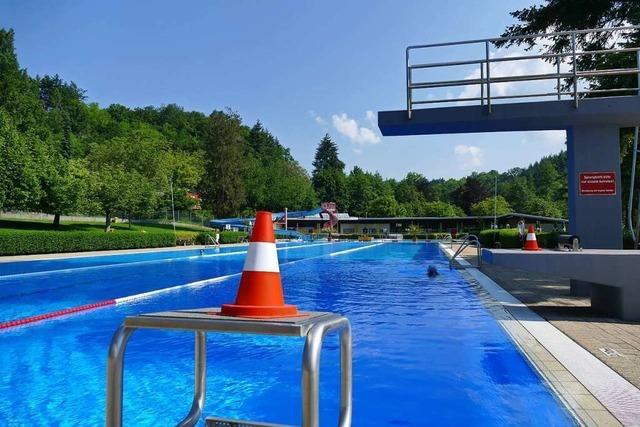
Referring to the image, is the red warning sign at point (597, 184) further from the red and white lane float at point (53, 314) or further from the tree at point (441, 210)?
the tree at point (441, 210)

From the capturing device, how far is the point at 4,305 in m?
11.5

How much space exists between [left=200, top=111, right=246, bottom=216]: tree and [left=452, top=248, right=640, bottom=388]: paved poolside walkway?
61.9 m

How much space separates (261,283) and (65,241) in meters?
28.6

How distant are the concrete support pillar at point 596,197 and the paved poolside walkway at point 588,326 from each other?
4.42ft

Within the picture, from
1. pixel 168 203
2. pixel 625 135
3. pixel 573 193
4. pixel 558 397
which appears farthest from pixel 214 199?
pixel 558 397

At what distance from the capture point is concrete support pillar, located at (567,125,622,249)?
10.2 metres

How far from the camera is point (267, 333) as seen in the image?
2.00m

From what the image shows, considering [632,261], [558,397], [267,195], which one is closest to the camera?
[558,397]

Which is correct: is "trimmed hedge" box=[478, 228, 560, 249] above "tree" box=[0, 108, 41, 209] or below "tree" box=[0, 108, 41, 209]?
below

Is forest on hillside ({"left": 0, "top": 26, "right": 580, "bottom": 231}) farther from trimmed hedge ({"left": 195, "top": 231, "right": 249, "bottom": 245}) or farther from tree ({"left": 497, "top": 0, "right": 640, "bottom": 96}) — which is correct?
tree ({"left": 497, "top": 0, "right": 640, "bottom": 96})

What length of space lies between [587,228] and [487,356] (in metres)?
5.35

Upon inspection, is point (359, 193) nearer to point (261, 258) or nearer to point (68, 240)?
point (68, 240)

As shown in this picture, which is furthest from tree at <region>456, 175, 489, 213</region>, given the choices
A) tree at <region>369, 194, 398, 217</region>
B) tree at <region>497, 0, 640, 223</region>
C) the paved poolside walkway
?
the paved poolside walkway

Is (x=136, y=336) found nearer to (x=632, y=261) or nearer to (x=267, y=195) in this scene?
(x=632, y=261)
